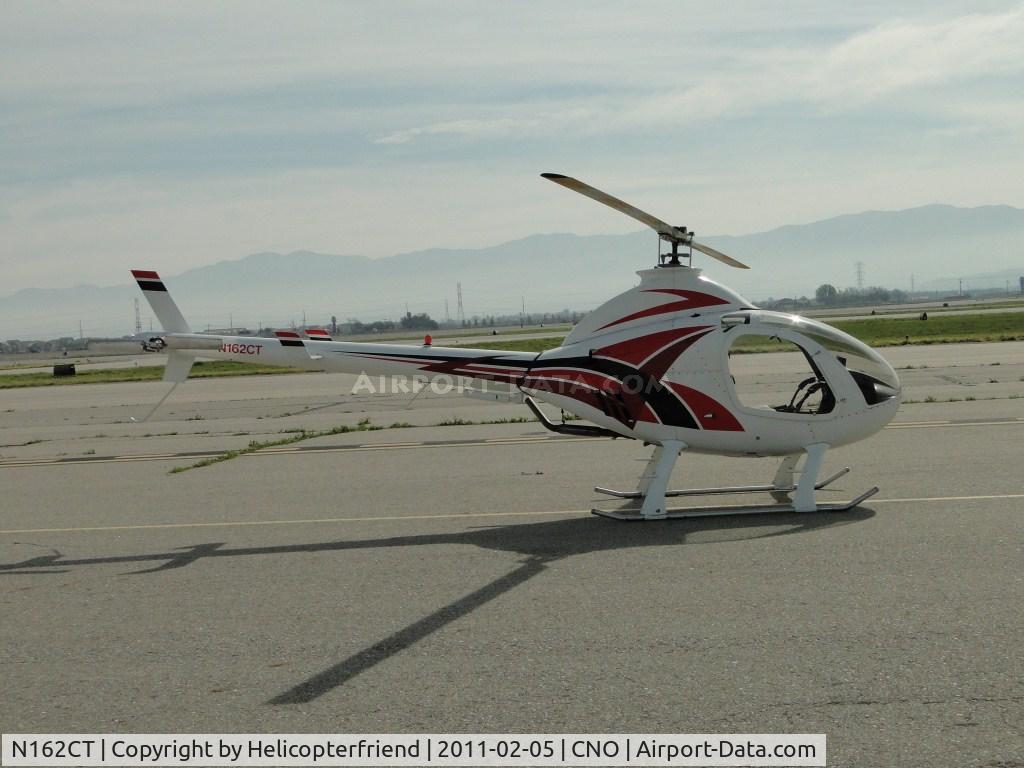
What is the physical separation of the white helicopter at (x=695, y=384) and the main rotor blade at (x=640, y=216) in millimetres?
25

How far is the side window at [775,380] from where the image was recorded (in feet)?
37.5

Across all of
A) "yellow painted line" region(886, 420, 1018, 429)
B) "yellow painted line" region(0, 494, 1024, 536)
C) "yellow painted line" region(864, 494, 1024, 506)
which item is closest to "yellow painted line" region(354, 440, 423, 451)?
"yellow painted line" region(0, 494, 1024, 536)

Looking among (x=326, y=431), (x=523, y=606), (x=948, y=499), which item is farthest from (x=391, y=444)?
(x=523, y=606)

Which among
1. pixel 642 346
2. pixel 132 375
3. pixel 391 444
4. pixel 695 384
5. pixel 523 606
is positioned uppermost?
pixel 642 346

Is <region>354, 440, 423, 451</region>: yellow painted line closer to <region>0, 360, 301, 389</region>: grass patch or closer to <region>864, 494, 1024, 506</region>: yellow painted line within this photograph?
<region>864, 494, 1024, 506</region>: yellow painted line

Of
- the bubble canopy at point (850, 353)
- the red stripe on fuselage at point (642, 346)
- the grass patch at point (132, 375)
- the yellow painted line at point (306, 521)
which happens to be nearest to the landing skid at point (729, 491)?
the yellow painted line at point (306, 521)

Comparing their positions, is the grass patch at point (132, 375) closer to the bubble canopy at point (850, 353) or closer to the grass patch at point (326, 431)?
the grass patch at point (326, 431)

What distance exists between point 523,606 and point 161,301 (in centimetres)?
773

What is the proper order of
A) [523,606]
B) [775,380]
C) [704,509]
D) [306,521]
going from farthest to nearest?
[775,380], [306,521], [704,509], [523,606]

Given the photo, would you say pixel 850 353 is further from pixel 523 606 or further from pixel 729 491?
pixel 523 606

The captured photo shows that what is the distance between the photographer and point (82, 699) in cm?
626

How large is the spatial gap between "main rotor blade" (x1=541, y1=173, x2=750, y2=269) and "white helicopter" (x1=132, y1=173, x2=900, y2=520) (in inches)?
1.0

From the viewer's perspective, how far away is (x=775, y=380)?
28.9 metres

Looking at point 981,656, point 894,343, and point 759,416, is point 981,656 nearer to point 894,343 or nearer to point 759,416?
point 759,416
